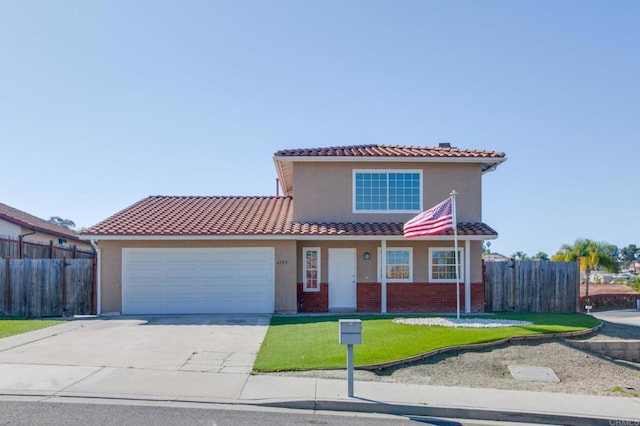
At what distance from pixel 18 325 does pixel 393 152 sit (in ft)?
40.7

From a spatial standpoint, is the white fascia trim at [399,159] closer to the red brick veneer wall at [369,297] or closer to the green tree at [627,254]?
the red brick veneer wall at [369,297]

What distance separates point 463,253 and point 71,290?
12.9 metres

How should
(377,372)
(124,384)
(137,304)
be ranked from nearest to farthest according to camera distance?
(124,384) → (377,372) → (137,304)

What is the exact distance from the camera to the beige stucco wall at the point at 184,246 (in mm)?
18469

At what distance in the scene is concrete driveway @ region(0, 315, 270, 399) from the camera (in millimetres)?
8781

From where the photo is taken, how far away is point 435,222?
15.0 metres

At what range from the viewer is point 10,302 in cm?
1853

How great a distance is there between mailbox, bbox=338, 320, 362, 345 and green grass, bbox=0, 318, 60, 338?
913 cm

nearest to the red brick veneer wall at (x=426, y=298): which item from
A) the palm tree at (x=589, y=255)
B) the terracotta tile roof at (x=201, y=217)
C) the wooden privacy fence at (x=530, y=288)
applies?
the wooden privacy fence at (x=530, y=288)

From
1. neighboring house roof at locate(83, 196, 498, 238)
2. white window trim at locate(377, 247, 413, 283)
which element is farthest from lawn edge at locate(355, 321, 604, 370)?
white window trim at locate(377, 247, 413, 283)

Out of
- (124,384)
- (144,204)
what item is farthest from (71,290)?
(124,384)

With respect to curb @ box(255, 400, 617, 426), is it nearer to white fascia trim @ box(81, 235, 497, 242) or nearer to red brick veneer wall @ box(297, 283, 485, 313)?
white fascia trim @ box(81, 235, 497, 242)

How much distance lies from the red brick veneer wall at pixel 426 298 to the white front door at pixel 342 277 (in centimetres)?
127

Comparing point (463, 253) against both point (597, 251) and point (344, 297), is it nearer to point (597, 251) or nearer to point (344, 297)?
point (344, 297)
